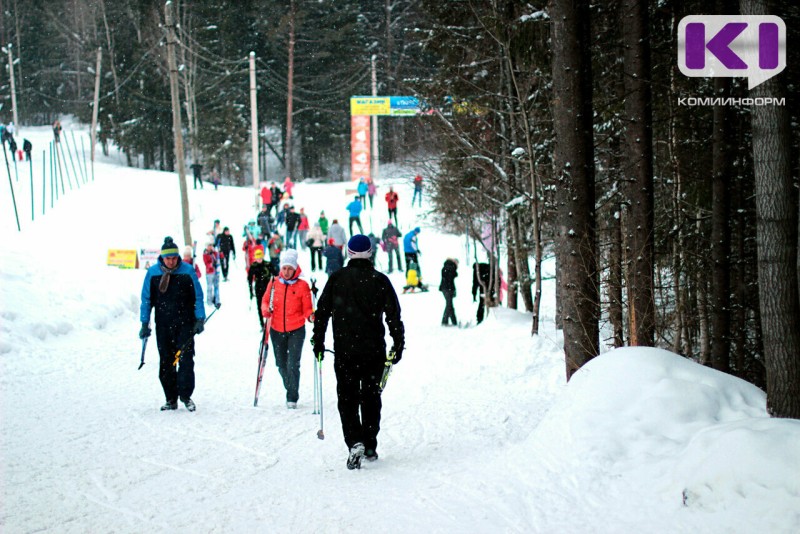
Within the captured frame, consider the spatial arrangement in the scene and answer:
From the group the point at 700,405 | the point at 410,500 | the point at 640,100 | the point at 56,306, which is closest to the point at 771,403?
the point at 700,405

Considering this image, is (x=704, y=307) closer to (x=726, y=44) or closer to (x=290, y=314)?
(x=726, y=44)

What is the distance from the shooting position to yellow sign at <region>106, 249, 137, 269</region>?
831 inches

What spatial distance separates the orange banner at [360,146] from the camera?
4078 centimetres

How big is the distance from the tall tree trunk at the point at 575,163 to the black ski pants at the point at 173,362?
14.3 ft

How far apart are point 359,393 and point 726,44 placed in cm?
663

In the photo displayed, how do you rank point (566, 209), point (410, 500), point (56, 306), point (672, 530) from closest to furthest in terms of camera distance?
point (672, 530) → point (410, 500) → point (566, 209) → point (56, 306)

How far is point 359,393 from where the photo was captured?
20.7 feet

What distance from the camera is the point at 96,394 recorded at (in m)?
9.38

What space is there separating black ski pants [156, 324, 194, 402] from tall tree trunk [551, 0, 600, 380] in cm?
437

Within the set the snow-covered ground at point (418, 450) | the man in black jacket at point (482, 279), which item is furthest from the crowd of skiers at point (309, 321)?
the man in black jacket at point (482, 279)

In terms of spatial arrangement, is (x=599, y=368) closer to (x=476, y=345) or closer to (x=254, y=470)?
(x=254, y=470)

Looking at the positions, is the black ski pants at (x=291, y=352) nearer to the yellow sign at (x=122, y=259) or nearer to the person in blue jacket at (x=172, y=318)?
the person in blue jacket at (x=172, y=318)

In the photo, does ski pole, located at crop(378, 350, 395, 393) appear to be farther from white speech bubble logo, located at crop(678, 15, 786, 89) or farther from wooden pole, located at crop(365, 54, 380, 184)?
wooden pole, located at crop(365, 54, 380, 184)

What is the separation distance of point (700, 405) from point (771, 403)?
54cm
